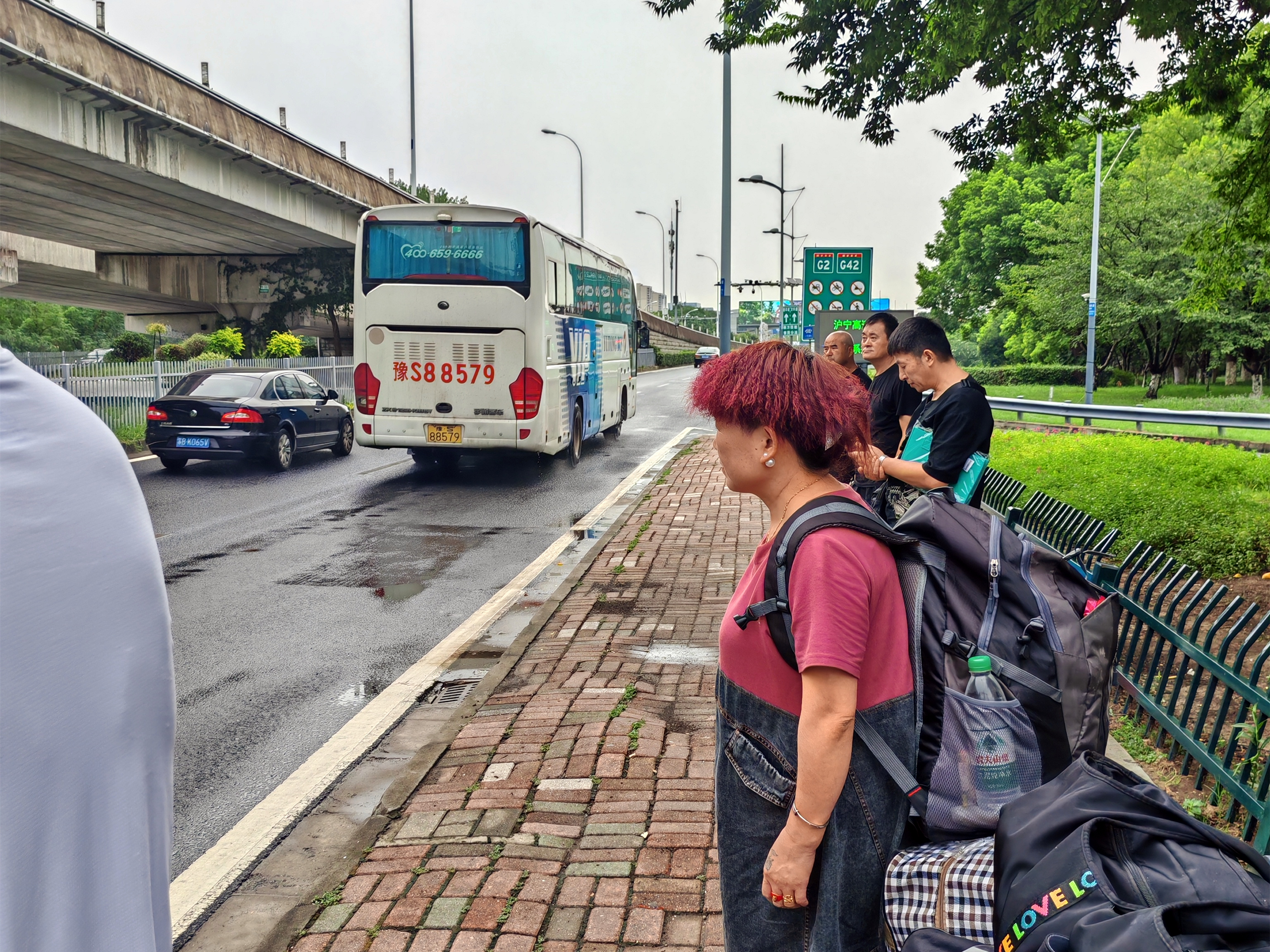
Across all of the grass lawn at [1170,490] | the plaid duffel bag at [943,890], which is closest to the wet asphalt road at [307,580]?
the plaid duffel bag at [943,890]

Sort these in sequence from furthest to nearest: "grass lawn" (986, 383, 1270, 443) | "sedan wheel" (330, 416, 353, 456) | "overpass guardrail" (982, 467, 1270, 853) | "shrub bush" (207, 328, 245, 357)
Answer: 1. "shrub bush" (207, 328, 245, 357)
2. "grass lawn" (986, 383, 1270, 443)
3. "sedan wheel" (330, 416, 353, 456)
4. "overpass guardrail" (982, 467, 1270, 853)

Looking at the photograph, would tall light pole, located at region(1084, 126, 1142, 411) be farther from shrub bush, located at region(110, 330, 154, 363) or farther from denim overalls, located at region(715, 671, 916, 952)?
denim overalls, located at region(715, 671, 916, 952)

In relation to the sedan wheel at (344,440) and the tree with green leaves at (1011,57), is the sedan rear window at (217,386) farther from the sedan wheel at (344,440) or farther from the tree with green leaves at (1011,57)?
the tree with green leaves at (1011,57)

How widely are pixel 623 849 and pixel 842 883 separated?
5.76ft

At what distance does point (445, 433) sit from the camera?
14344 millimetres

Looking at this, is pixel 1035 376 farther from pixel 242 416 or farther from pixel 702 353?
pixel 242 416

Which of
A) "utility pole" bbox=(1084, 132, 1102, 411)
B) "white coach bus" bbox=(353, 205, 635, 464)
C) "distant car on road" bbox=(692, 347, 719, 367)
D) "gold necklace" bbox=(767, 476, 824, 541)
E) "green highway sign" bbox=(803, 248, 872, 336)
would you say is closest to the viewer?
"gold necklace" bbox=(767, 476, 824, 541)

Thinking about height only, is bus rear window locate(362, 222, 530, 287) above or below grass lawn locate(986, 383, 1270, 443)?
above

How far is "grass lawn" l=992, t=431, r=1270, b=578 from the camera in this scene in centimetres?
762

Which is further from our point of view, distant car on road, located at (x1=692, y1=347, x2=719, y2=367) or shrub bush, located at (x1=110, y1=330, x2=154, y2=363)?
distant car on road, located at (x1=692, y1=347, x2=719, y2=367)

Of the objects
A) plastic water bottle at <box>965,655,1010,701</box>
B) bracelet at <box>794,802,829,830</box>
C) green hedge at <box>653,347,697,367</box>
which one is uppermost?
green hedge at <box>653,347,697,367</box>

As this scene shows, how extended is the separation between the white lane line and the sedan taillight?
877 centimetres

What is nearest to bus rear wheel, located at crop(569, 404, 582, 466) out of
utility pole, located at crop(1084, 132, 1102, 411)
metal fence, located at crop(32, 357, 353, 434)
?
metal fence, located at crop(32, 357, 353, 434)

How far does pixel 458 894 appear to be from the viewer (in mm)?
3422
